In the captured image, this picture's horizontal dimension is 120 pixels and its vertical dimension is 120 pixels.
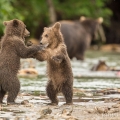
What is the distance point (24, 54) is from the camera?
9.10 metres

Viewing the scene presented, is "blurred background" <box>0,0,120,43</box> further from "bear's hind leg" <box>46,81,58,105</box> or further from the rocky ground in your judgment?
"bear's hind leg" <box>46,81,58,105</box>

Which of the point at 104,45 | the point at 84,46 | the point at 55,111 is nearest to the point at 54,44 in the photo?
the point at 55,111

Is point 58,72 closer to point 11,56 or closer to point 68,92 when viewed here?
point 68,92

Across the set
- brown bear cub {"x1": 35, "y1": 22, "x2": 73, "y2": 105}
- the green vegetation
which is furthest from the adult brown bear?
brown bear cub {"x1": 35, "y1": 22, "x2": 73, "y2": 105}

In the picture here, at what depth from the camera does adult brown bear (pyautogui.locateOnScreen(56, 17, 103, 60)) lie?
21750 millimetres

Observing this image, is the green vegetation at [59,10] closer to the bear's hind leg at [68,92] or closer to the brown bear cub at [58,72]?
the brown bear cub at [58,72]

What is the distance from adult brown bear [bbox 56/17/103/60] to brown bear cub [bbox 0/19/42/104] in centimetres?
1226

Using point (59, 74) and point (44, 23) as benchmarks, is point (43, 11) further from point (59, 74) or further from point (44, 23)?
point (59, 74)

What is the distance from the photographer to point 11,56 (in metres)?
9.02

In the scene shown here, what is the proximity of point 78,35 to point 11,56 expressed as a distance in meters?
13.5

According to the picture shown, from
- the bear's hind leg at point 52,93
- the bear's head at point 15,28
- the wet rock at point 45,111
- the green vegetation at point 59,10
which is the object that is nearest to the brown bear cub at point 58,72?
the bear's hind leg at point 52,93

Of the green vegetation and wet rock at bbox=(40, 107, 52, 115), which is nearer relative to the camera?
wet rock at bbox=(40, 107, 52, 115)

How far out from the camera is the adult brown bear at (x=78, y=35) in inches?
856

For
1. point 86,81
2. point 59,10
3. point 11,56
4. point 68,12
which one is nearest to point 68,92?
point 11,56
